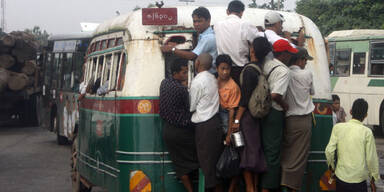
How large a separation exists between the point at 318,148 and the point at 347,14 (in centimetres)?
2685

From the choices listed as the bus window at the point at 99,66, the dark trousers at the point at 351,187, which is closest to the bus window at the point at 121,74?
the bus window at the point at 99,66

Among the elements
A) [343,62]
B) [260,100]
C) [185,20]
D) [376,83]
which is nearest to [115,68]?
[185,20]

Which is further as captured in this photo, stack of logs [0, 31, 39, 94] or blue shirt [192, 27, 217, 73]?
stack of logs [0, 31, 39, 94]

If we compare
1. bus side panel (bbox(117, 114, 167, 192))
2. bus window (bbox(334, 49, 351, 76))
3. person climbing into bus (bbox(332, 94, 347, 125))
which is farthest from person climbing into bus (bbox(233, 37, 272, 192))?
bus window (bbox(334, 49, 351, 76))

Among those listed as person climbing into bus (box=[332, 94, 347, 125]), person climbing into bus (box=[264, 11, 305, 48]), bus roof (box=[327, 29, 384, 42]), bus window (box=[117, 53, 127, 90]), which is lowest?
person climbing into bus (box=[332, 94, 347, 125])

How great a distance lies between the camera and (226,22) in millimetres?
6008

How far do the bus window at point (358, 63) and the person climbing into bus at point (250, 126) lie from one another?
590 inches

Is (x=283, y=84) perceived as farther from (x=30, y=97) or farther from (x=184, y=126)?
(x=30, y=97)

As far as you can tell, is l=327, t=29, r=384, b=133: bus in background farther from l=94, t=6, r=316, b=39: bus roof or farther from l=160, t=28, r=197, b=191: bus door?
l=160, t=28, r=197, b=191: bus door

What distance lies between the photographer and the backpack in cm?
557

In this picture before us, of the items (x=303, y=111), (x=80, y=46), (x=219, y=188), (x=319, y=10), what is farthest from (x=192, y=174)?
(x=319, y=10)

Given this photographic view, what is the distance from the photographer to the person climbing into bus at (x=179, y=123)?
5855 millimetres

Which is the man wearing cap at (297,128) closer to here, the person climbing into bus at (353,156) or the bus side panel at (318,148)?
the person climbing into bus at (353,156)

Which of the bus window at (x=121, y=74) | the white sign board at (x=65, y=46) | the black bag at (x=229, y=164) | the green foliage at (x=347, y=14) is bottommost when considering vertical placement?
the black bag at (x=229, y=164)
